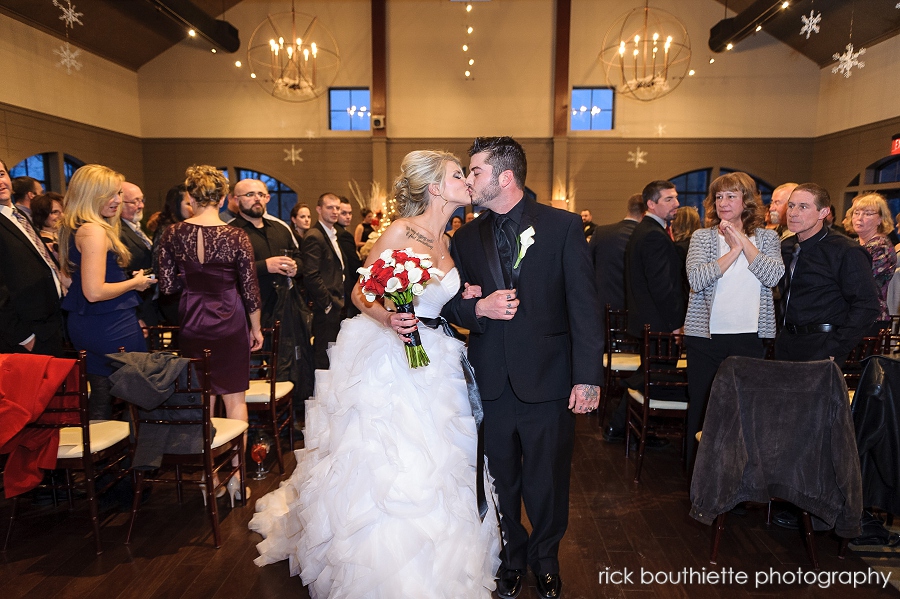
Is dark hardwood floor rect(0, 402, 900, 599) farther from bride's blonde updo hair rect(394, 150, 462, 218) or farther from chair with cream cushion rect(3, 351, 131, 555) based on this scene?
bride's blonde updo hair rect(394, 150, 462, 218)

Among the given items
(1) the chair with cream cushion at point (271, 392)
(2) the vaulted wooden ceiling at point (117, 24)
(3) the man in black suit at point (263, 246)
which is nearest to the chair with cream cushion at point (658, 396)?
(1) the chair with cream cushion at point (271, 392)

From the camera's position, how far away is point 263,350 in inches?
176

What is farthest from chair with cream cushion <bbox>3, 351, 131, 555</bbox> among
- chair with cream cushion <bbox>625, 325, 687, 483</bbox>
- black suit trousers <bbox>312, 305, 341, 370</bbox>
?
chair with cream cushion <bbox>625, 325, 687, 483</bbox>

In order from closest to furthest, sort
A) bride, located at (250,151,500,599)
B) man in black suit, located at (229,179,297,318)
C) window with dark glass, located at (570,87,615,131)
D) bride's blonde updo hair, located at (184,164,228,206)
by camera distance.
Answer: bride, located at (250,151,500,599) → bride's blonde updo hair, located at (184,164,228,206) → man in black suit, located at (229,179,297,318) → window with dark glass, located at (570,87,615,131)

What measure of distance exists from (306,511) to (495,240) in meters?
1.43

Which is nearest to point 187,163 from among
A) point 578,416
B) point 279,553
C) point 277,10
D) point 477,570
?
point 277,10

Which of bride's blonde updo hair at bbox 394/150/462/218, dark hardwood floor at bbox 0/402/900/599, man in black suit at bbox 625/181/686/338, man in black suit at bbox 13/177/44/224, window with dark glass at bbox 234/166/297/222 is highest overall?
window with dark glass at bbox 234/166/297/222

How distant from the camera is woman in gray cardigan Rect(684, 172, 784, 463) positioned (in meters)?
3.16

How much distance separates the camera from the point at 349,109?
1323 cm

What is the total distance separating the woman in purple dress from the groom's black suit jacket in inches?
64.3

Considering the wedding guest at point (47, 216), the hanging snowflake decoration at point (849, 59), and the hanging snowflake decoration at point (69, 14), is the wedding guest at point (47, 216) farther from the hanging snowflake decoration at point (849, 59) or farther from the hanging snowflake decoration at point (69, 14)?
the hanging snowflake decoration at point (849, 59)

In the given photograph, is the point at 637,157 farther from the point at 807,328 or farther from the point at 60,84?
the point at 60,84

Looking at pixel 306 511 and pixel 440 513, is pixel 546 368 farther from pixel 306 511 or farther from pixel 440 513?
pixel 306 511

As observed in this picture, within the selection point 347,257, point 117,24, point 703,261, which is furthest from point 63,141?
point 703,261
